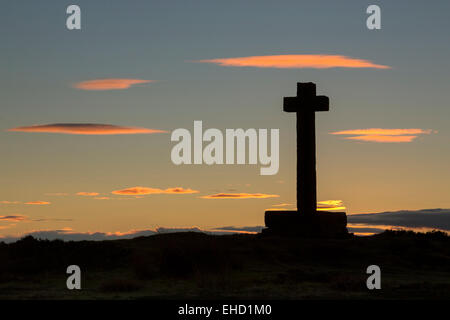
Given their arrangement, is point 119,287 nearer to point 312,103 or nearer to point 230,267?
point 230,267

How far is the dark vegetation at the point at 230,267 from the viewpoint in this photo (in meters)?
14.0

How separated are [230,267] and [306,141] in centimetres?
755

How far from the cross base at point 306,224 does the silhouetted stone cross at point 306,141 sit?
34 cm

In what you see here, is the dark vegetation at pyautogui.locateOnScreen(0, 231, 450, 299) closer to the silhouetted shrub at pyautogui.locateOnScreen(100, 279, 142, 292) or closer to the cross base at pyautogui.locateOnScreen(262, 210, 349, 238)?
the silhouetted shrub at pyautogui.locateOnScreen(100, 279, 142, 292)

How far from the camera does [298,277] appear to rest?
15984 millimetres

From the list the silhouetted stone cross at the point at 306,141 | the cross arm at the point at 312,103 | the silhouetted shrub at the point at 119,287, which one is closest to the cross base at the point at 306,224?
Result: the silhouetted stone cross at the point at 306,141

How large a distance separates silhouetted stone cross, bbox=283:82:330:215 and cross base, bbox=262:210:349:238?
13.5 inches

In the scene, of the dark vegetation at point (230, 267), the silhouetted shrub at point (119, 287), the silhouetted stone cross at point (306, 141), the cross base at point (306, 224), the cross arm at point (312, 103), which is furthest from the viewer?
the cross arm at point (312, 103)

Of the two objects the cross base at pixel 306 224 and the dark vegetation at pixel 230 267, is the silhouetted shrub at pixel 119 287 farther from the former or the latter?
the cross base at pixel 306 224

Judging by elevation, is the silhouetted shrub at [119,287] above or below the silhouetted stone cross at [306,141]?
below

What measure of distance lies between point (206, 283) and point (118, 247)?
20.0 feet

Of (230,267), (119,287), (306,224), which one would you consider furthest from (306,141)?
(119,287)

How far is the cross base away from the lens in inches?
882
